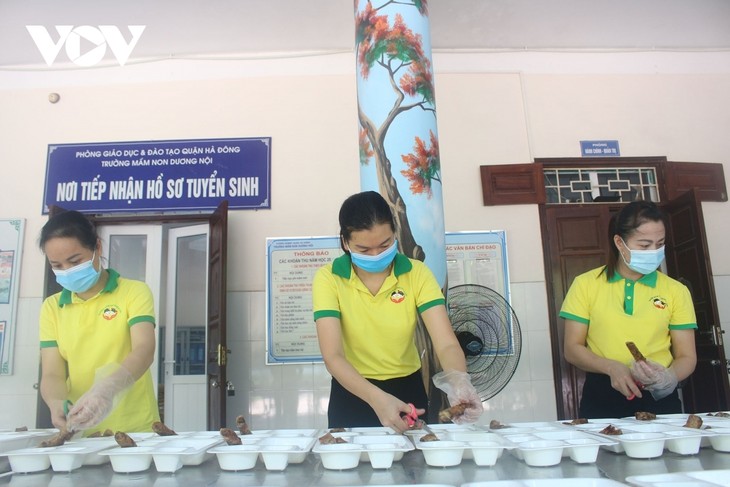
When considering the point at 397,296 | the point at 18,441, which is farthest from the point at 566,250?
the point at 18,441

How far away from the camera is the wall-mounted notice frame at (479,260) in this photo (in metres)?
4.02

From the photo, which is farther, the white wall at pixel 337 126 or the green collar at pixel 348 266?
the white wall at pixel 337 126

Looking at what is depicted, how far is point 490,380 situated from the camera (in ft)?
10.5

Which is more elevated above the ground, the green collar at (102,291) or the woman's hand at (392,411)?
the green collar at (102,291)

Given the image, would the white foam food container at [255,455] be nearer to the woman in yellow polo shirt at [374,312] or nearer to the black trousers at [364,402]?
the woman in yellow polo shirt at [374,312]

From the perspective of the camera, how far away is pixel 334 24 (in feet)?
13.5

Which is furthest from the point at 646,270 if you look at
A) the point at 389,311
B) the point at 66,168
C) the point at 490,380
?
the point at 66,168

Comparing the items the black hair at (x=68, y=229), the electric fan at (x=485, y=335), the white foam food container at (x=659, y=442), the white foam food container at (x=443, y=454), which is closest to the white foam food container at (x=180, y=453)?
the white foam food container at (x=443, y=454)

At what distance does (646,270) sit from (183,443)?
1.68 meters

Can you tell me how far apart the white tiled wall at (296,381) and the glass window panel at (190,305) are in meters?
0.51

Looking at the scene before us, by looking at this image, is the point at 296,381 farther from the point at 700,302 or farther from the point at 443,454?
the point at 443,454

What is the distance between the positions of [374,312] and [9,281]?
3.36 metres

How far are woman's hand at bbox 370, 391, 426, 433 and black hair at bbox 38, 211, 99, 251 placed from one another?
1.13 metres

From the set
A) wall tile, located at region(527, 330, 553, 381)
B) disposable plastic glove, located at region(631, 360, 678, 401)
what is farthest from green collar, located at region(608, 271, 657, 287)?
wall tile, located at region(527, 330, 553, 381)
